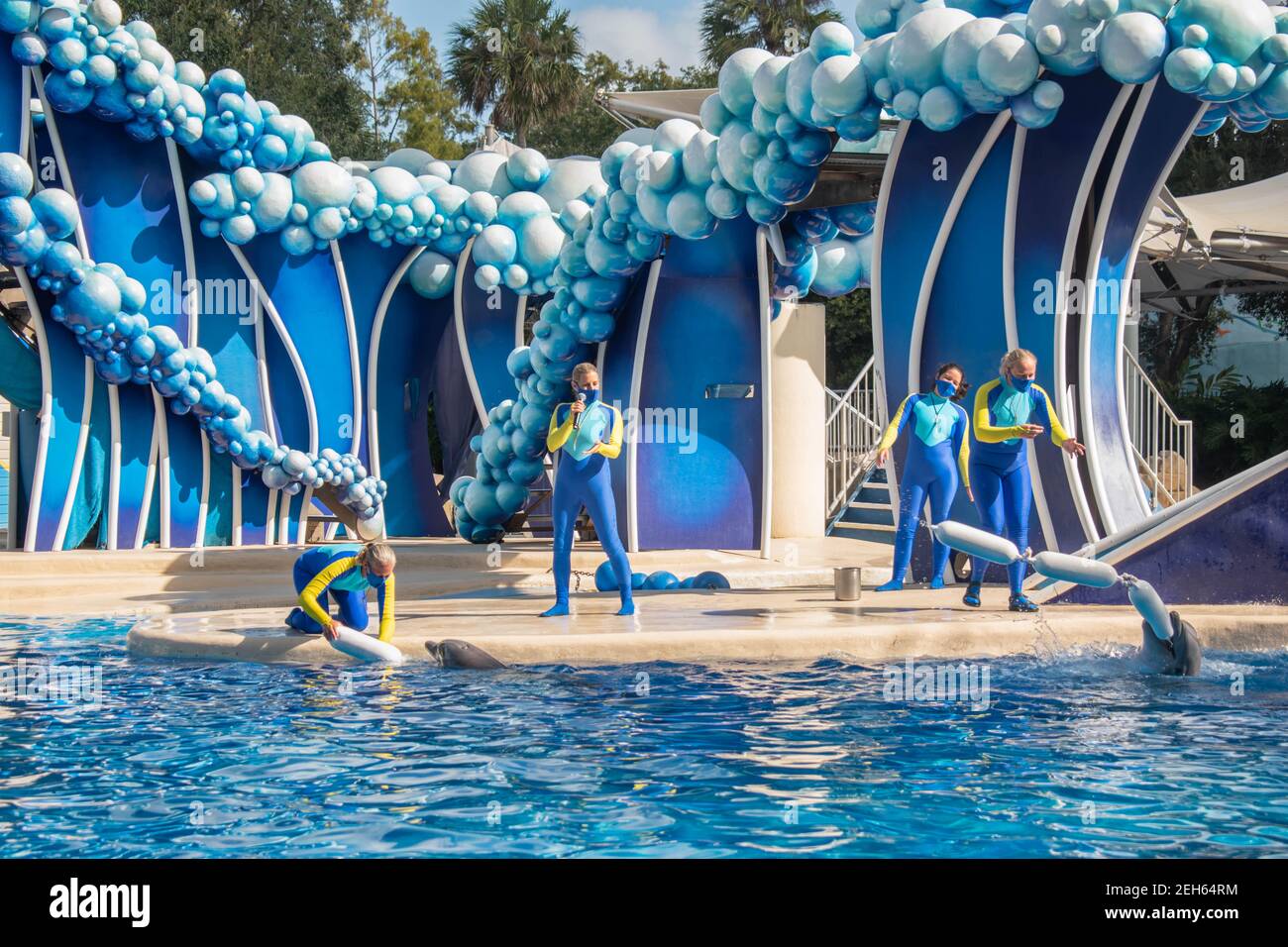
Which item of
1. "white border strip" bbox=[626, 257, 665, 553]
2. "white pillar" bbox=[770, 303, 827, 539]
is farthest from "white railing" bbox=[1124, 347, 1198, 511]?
"white border strip" bbox=[626, 257, 665, 553]

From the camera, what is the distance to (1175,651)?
775 cm

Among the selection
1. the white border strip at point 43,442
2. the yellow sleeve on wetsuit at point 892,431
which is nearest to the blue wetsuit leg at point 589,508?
the yellow sleeve on wetsuit at point 892,431

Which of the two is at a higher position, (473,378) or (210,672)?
(473,378)

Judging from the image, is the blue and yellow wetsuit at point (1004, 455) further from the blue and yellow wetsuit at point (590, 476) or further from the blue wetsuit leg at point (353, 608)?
the blue wetsuit leg at point (353, 608)

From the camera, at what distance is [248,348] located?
1619 centimetres

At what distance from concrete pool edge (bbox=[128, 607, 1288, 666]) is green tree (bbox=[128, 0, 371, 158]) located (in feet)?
91.8

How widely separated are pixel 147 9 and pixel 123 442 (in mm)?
22469

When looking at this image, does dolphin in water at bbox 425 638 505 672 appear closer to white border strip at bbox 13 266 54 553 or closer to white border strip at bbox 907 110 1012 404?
white border strip at bbox 907 110 1012 404

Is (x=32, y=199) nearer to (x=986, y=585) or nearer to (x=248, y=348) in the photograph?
(x=248, y=348)

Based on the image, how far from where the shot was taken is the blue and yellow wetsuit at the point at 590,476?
9.16m

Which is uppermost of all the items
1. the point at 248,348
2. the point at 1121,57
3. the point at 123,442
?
the point at 1121,57

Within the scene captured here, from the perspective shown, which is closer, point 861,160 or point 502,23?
point 861,160

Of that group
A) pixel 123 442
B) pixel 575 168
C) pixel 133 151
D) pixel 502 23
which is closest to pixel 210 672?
pixel 123 442
